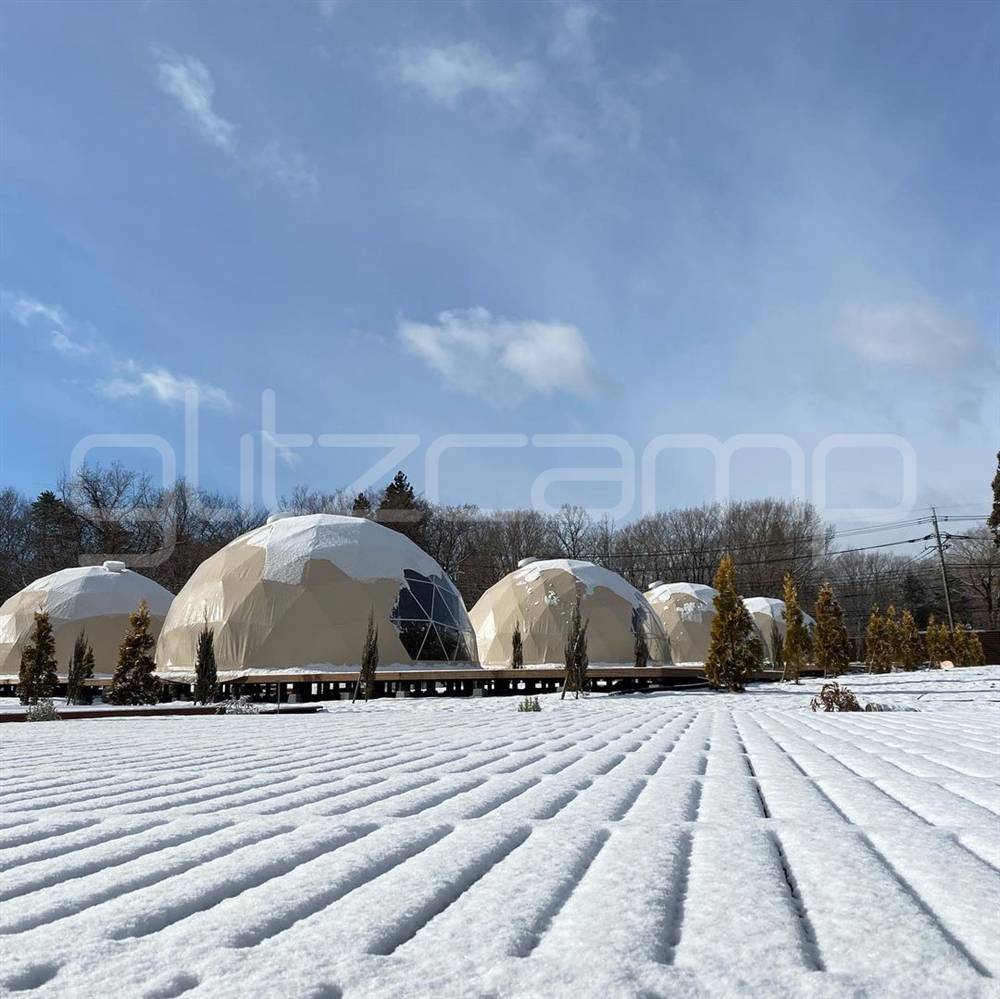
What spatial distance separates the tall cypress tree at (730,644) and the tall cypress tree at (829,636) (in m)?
9.99

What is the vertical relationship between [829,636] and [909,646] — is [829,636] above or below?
above

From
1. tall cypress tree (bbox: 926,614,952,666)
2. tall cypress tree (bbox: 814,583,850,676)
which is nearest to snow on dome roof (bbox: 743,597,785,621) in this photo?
tall cypress tree (bbox: 926,614,952,666)

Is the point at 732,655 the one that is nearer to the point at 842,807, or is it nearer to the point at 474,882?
the point at 842,807

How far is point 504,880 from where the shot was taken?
2.02 m

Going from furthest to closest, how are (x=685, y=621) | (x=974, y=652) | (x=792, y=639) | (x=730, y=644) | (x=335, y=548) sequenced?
(x=685, y=621)
(x=974, y=652)
(x=792, y=639)
(x=335, y=548)
(x=730, y=644)

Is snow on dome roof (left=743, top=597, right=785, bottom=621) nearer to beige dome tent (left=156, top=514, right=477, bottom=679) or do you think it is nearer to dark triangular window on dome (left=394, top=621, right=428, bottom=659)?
beige dome tent (left=156, top=514, right=477, bottom=679)

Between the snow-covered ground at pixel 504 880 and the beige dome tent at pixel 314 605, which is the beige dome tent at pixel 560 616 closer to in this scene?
the beige dome tent at pixel 314 605

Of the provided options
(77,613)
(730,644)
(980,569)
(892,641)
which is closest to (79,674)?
(77,613)

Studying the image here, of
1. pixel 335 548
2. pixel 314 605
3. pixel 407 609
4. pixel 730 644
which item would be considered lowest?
pixel 730 644

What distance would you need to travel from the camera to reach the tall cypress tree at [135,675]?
53.9 feet

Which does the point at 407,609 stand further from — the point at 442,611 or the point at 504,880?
the point at 504,880

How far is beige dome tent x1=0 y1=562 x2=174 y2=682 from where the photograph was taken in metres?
28.3

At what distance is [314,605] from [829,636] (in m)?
18.1

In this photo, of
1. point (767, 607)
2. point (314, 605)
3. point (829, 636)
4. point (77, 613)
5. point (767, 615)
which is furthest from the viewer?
point (767, 607)
